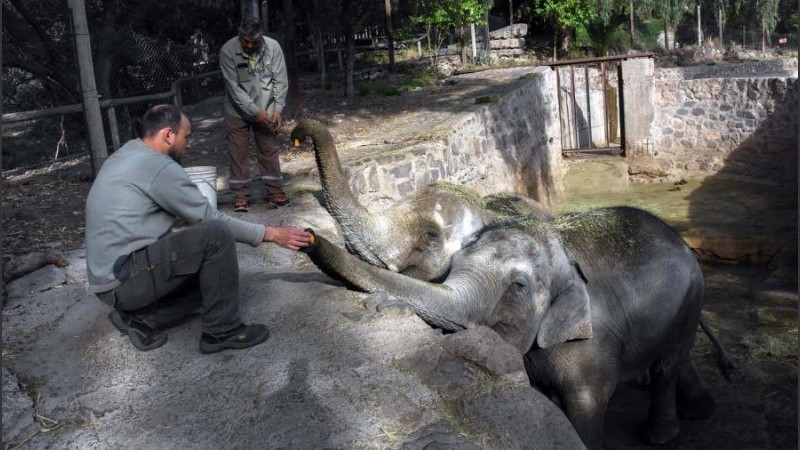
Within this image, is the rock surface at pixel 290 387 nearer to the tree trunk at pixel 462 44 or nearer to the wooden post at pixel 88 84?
the wooden post at pixel 88 84

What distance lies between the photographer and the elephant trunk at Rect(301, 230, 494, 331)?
425 centimetres

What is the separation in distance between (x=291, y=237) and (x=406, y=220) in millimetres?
1428

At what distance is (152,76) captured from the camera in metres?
16.4

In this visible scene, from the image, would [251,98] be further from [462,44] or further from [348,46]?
[462,44]

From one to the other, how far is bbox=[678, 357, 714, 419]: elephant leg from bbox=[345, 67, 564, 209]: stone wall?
3.82m

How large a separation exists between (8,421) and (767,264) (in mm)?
10683

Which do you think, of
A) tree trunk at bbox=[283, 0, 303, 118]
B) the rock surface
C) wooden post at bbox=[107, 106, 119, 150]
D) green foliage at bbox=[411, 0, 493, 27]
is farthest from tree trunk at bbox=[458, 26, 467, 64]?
the rock surface

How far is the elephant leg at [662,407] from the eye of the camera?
20.3ft

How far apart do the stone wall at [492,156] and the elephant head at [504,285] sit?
374cm

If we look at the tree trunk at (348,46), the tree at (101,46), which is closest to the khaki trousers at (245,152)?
the tree at (101,46)

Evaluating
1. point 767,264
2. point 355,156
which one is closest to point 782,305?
point 767,264

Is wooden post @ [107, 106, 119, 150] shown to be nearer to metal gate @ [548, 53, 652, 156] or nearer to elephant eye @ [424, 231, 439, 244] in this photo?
elephant eye @ [424, 231, 439, 244]

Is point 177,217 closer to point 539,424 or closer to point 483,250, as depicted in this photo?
point 483,250

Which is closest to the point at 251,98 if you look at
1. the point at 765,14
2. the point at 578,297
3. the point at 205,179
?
the point at 205,179
